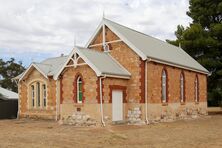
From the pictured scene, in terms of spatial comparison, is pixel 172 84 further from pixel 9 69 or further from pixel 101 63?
pixel 9 69

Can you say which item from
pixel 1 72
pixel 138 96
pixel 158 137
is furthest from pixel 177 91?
pixel 1 72

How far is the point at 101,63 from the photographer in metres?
24.7

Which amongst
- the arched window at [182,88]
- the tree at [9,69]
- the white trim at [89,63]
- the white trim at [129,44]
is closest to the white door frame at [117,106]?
the white trim at [89,63]

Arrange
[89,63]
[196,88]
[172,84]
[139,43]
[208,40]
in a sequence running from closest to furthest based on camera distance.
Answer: [89,63]
[139,43]
[172,84]
[196,88]
[208,40]

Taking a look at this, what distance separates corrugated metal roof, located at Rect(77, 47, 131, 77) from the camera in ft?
78.5

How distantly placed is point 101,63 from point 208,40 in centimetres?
2033

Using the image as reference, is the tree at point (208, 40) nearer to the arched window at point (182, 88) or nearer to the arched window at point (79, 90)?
the arched window at point (182, 88)

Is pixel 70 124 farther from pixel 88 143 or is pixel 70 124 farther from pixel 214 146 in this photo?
pixel 214 146

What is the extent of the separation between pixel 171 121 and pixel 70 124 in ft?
26.3

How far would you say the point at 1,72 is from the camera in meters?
69.6

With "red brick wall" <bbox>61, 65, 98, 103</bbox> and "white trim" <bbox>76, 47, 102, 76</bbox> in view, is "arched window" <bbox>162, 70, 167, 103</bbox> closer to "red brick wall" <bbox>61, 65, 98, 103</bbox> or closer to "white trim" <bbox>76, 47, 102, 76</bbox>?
"red brick wall" <bbox>61, 65, 98, 103</bbox>

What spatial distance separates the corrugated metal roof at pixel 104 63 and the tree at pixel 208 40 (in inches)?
692

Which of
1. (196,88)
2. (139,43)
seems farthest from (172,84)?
(196,88)

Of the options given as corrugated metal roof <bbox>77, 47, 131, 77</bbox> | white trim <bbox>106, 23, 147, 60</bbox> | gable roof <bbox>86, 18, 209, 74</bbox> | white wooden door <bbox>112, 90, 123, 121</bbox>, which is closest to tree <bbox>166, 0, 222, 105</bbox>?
gable roof <bbox>86, 18, 209, 74</bbox>
